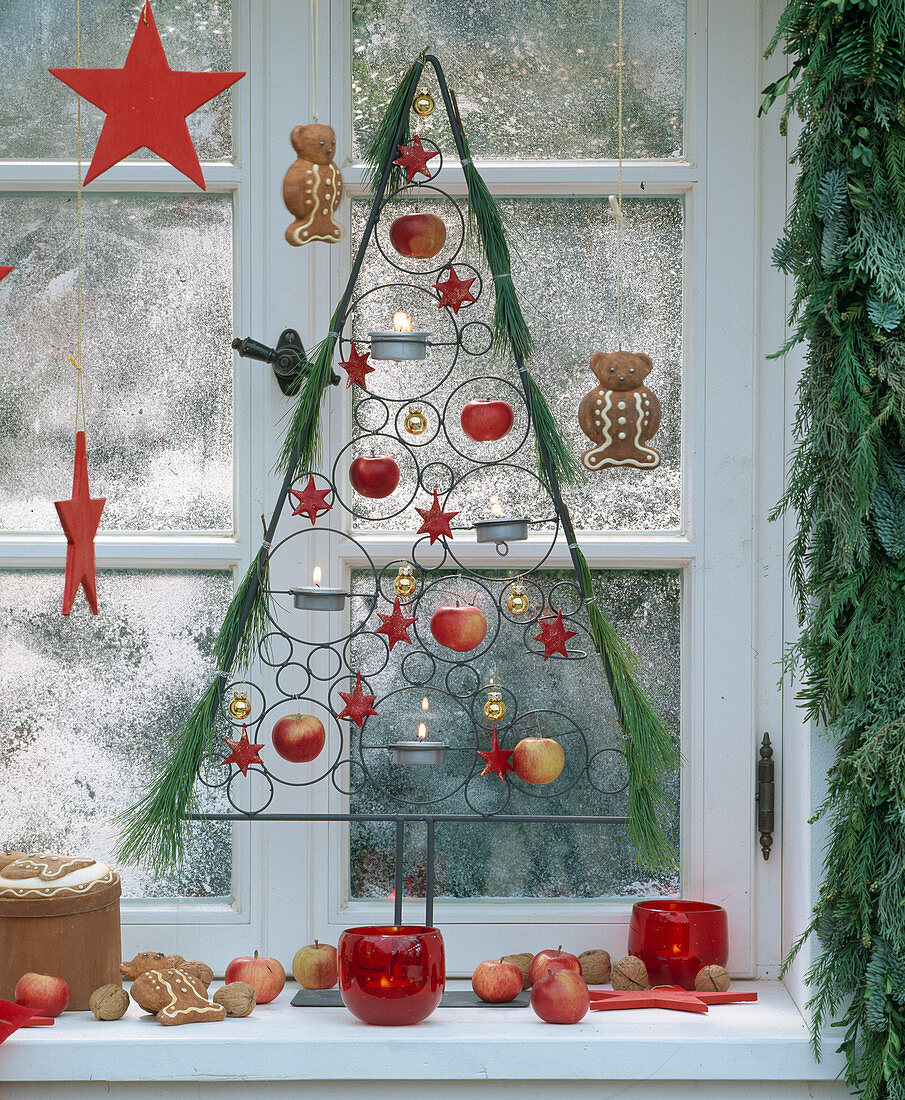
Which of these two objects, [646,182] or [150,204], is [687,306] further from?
[150,204]

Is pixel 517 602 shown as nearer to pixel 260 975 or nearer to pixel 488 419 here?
pixel 488 419

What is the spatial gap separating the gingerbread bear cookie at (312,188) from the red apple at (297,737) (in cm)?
52

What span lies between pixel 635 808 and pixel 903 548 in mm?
400

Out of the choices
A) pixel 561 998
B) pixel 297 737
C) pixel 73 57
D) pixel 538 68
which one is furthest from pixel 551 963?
pixel 73 57

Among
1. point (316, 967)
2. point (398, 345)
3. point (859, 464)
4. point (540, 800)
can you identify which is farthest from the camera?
point (540, 800)

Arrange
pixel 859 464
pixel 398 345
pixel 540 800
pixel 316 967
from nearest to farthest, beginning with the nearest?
1. pixel 859 464
2. pixel 398 345
3. pixel 316 967
4. pixel 540 800

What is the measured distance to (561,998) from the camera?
1309 mm

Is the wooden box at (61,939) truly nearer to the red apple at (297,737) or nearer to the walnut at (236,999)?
the walnut at (236,999)

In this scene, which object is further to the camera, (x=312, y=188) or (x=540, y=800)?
(x=540, y=800)

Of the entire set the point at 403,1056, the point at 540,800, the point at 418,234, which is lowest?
the point at 403,1056

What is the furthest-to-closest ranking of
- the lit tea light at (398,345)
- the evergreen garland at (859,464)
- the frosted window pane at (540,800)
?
the frosted window pane at (540,800), the lit tea light at (398,345), the evergreen garland at (859,464)

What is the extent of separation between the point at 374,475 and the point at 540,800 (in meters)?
0.48

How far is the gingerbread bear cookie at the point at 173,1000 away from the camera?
1.32 m

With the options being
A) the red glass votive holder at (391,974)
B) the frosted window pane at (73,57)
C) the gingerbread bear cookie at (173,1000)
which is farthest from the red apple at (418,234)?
the gingerbread bear cookie at (173,1000)
